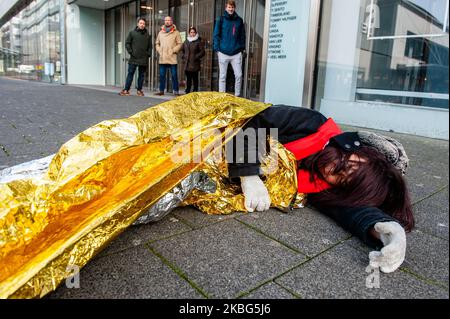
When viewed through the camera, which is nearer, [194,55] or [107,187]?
[107,187]

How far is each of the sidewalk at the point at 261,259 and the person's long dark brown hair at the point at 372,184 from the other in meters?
0.14

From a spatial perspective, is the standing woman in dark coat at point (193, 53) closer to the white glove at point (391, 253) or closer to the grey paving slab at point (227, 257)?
the grey paving slab at point (227, 257)

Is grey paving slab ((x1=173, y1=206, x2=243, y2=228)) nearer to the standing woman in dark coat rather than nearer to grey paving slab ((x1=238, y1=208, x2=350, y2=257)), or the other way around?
grey paving slab ((x1=238, y1=208, x2=350, y2=257))

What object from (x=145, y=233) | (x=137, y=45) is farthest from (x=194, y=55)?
(x=145, y=233)

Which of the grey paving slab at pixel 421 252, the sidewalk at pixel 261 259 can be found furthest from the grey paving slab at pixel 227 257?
the grey paving slab at pixel 421 252

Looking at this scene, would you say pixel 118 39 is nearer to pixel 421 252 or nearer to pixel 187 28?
pixel 187 28

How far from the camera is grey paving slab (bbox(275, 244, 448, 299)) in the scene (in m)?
1.16

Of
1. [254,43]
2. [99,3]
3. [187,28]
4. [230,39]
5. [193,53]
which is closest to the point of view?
[230,39]

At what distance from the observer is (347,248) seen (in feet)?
4.91

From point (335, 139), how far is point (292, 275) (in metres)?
0.70

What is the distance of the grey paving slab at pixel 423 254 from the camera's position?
4.13 feet

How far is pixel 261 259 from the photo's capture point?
1.38 meters

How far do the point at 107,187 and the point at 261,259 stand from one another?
23.7 inches
